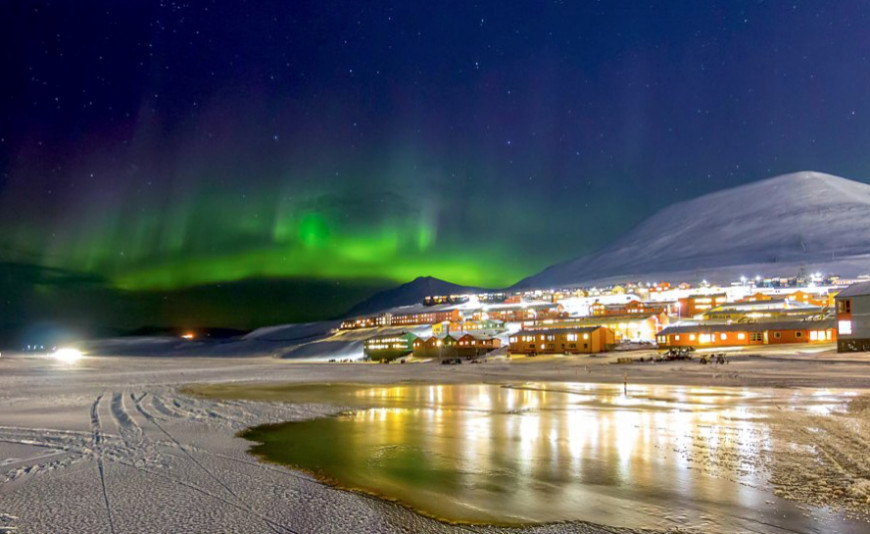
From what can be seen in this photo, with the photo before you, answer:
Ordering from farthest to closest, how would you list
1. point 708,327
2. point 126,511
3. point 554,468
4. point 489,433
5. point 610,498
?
point 708,327
point 489,433
point 554,468
point 610,498
point 126,511

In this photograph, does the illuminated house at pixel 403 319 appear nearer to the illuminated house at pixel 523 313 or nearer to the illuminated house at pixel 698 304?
the illuminated house at pixel 523 313

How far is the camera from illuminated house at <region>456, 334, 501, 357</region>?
94562 mm

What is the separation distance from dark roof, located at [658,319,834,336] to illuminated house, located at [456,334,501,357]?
26170 mm

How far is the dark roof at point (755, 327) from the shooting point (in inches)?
2886

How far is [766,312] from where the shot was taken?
316ft

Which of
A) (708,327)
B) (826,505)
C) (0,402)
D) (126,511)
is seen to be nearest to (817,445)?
(826,505)

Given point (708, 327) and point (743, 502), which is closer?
point (743, 502)

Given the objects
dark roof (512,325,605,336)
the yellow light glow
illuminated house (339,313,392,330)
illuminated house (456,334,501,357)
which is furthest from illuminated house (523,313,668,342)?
the yellow light glow

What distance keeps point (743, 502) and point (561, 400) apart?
65.4ft

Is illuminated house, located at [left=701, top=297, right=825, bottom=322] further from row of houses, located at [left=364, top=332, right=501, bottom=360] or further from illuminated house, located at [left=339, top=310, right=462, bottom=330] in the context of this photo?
illuminated house, located at [left=339, top=310, right=462, bottom=330]

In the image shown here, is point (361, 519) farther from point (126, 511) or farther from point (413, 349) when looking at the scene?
point (413, 349)

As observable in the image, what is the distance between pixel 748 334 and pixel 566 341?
76.7 ft

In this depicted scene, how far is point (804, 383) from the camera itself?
37.1m

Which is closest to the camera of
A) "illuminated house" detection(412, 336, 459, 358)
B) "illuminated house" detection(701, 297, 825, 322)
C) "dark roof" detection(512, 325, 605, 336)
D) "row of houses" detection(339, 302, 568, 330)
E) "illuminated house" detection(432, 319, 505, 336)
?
"dark roof" detection(512, 325, 605, 336)
